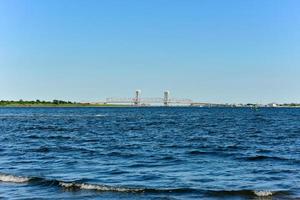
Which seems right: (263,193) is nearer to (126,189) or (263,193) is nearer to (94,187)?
(126,189)

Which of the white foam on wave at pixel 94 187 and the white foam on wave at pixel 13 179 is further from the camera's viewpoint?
the white foam on wave at pixel 13 179

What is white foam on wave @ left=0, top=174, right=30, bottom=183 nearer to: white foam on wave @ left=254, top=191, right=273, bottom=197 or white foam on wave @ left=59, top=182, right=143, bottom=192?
white foam on wave @ left=59, top=182, right=143, bottom=192

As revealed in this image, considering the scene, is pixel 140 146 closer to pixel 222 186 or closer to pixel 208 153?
pixel 208 153

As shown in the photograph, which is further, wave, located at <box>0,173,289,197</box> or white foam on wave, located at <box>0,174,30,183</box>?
white foam on wave, located at <box>0,174,30,183</box>

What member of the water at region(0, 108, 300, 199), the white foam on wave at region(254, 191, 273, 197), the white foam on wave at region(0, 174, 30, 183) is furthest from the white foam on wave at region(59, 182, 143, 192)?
the white foam on wave at region(254, 191, 273, 197)

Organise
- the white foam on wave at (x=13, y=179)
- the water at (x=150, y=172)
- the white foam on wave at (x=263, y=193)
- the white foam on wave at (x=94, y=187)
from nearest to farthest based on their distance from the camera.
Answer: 1. the white foam on wave at (x=263, y=193)
2. the water at (x=150, y=172)
3. the white foam on wave at (x=94, y=187)
4. the white foam on wave at (x=13, y=179)

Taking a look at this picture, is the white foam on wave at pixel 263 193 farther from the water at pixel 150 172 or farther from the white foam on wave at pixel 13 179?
the white foam on wave at pixel 13 179

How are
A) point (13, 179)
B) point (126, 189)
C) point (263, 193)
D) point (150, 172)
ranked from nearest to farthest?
point (263, 193) < point (126, 189) < point (13, 179) < point (150, 172)

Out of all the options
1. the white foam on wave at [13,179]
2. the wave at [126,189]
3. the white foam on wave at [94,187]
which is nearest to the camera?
the wave at [126,189]

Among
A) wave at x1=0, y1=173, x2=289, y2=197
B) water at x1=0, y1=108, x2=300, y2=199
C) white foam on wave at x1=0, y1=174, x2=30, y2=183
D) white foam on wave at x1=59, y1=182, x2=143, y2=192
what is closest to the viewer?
wave at x1=0, y1=173, x2=289, y2=197

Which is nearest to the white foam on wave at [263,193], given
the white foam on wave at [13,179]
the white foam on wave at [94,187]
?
the white foam on wave at [94,187]

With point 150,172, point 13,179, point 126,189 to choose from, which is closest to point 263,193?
point 126,189

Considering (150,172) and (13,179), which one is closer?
(13,179)

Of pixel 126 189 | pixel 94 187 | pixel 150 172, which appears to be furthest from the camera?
pixel 150 172
